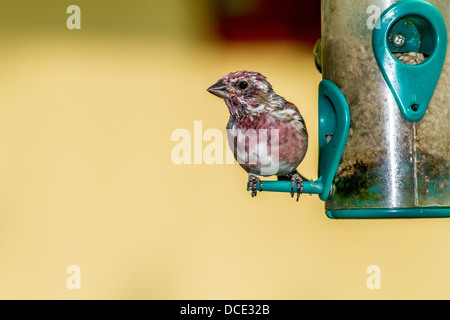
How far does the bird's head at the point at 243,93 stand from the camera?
560 centimetres

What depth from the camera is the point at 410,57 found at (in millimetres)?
5094

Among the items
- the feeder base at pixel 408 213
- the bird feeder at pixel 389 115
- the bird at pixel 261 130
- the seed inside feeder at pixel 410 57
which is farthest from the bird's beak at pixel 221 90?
the feeder base at pixel 408 213

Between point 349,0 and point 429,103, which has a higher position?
point 349,0

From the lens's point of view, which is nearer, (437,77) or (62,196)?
(437,77)

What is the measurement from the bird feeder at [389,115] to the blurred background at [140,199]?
261 cm

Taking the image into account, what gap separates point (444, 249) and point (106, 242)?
329 cm

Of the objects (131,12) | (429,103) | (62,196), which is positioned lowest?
Result: (62,196)

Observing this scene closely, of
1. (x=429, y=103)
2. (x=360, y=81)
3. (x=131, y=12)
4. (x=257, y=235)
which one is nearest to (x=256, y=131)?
(x=360, y=81)

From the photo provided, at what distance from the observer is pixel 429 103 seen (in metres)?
5.01

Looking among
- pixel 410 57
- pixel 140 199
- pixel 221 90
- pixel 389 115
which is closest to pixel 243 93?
pixel 221 90

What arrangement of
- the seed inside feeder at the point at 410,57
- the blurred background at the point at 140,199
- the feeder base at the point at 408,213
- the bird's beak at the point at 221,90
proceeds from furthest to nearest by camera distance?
the blurred background at the point at 140,199
the bird's beak at the point at 221,90
the seed inside feeder at the point at 410,57
the feeder base at the point at 408,213

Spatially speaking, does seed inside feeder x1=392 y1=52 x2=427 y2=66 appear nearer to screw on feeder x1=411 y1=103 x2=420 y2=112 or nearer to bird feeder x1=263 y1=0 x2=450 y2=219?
bird feeder x1=263 y1=0 x2=450 y2=219

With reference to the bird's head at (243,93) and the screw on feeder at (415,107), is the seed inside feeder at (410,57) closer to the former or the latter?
the screw on feeder at (415,107)
